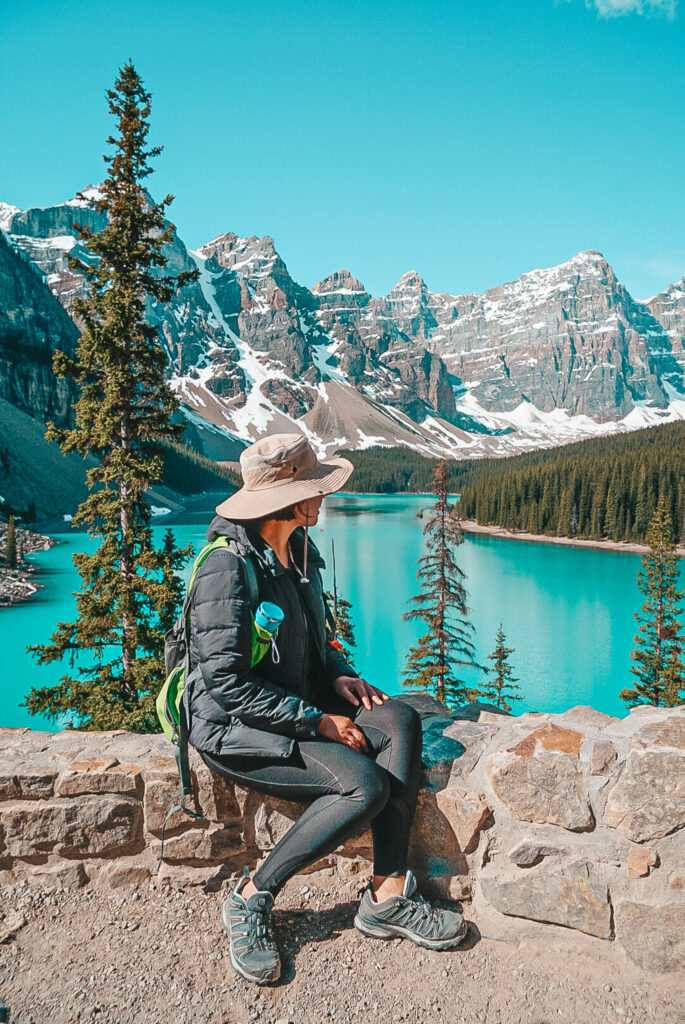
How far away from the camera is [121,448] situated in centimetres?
1037

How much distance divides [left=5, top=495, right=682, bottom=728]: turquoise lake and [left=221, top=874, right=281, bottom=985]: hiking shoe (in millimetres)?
16928

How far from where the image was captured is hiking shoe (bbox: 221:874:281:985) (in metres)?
2.68

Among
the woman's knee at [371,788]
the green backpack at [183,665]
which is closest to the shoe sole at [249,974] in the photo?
the green backpack at [183,665]

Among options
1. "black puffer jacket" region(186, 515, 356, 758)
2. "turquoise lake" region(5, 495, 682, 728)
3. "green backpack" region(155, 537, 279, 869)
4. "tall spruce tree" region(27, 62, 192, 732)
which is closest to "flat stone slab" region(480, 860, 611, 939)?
"black puffer jacket" region(186, 515, 356, 758)

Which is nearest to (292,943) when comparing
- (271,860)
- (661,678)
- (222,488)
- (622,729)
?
(271,860)

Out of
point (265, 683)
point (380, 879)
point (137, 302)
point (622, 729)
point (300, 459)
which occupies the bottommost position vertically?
point (380, 879)

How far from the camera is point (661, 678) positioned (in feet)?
62.8

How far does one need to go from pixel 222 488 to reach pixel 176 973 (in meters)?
148

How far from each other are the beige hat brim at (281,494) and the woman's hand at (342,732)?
1031 mm

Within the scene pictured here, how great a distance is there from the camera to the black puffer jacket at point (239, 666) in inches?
111

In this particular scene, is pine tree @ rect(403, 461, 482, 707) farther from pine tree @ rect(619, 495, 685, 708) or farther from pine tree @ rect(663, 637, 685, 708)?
pine tree @ rect(619, 495, 685, 708)

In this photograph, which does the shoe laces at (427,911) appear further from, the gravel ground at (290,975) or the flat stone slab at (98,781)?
the flat stone slab at (98,781)

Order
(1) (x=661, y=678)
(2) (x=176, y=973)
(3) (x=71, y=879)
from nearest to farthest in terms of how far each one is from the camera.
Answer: (2) (x=176, y=973), (3) (x=71, y=879), (1) (x=661, y=678)

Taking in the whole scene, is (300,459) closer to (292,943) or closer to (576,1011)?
(292,943)
